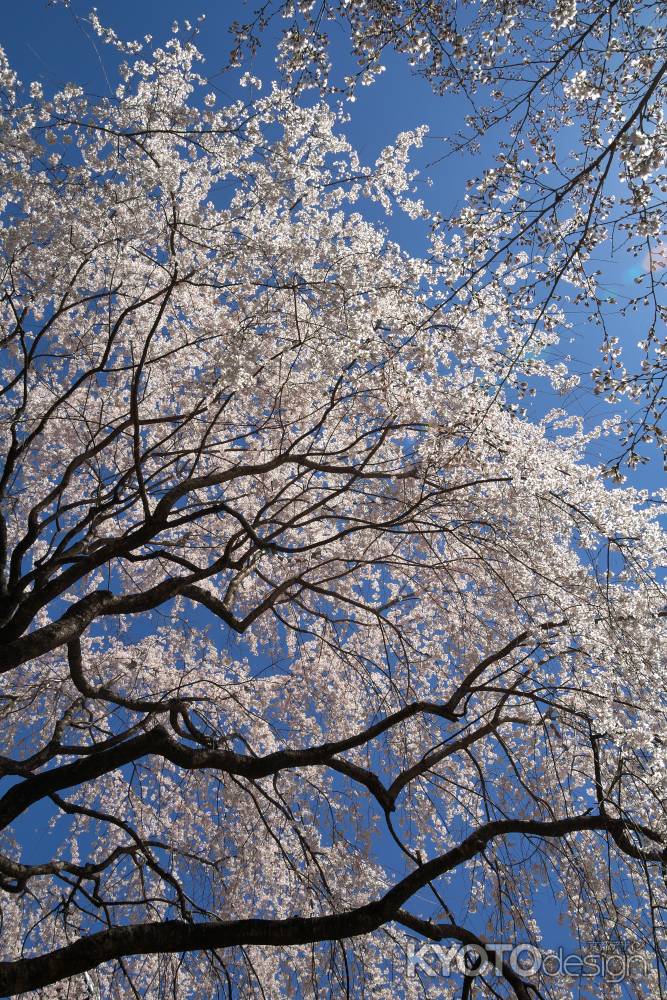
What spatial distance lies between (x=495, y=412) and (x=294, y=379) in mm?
2691

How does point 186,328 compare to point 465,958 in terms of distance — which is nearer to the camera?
point 465,958

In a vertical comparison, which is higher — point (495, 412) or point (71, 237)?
point (71, 237)

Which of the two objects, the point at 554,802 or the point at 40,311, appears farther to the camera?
the point at 40,311

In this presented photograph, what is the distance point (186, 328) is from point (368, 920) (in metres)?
5.62

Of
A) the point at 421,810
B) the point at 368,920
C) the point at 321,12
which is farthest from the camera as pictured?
the point at 421,810

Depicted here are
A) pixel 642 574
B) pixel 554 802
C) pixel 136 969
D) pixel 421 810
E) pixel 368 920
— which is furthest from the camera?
pixel 136 969

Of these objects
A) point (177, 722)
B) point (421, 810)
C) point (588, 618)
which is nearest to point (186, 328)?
point (177, 722)

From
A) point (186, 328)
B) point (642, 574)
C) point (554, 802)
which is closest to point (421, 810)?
point (554, 802)

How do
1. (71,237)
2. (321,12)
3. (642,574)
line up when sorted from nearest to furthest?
(321,12)
(642,574)
(71,237)

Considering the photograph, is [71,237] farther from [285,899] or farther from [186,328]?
[285,899]

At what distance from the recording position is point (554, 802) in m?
6.06

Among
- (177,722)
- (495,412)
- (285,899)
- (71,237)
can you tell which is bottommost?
(285,899)

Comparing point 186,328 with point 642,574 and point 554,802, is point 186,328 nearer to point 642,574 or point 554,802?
point 642,574

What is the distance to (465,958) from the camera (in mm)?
3805
